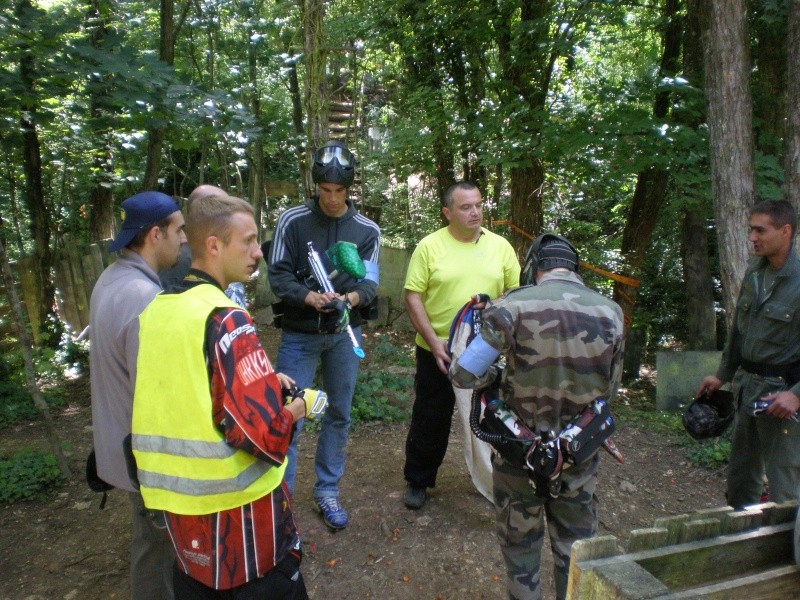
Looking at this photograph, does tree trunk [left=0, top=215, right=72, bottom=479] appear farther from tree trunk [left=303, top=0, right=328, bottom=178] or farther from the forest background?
tree trunk [left=303, top=0, right=328, bottom=178]

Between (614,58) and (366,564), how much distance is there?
10.8m

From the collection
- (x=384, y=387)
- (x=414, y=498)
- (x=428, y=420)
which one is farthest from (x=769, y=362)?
(x=384, y=387)

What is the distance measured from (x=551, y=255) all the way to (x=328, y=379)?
1640 millimetres

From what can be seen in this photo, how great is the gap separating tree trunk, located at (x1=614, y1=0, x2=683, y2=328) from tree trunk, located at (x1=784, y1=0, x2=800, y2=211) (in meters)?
2.55

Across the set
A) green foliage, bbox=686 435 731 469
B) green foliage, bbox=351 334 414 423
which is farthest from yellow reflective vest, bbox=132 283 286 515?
green foliage, bbox=686 435 731 469

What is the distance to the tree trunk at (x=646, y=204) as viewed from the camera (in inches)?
280

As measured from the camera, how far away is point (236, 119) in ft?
15.5

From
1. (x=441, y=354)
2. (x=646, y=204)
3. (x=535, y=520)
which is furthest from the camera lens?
(x=646, y=204)

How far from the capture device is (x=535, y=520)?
2.51 metres

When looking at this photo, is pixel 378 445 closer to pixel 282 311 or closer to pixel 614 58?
pixel 282 311

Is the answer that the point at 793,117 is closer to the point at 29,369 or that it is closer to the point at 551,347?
the point at 551,347

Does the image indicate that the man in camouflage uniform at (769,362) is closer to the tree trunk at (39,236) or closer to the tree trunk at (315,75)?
the tree trunk at (315,75)

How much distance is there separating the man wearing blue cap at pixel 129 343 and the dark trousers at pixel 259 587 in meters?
0.32

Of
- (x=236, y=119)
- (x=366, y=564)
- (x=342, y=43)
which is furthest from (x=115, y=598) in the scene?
(x=342, y=43)
